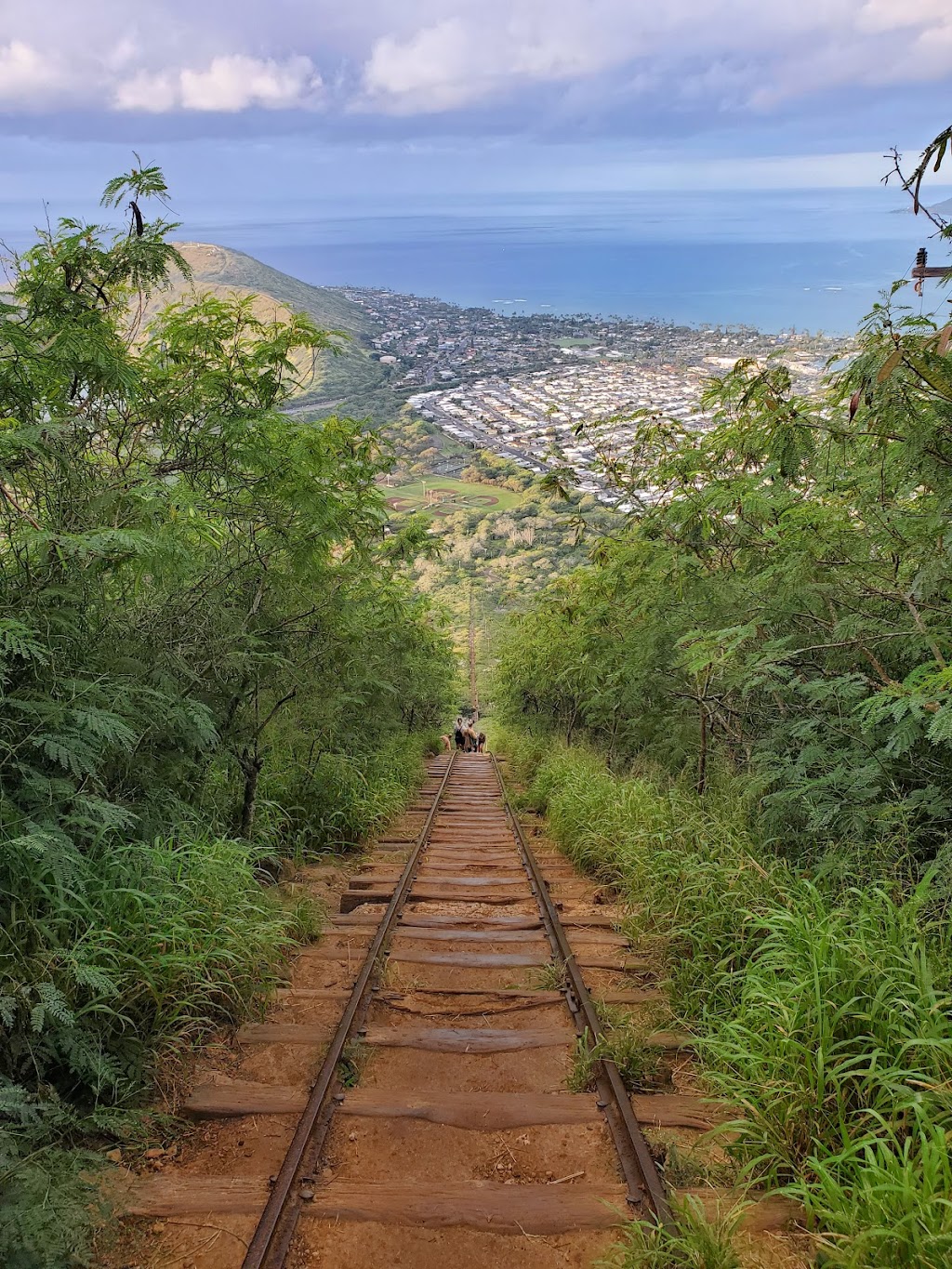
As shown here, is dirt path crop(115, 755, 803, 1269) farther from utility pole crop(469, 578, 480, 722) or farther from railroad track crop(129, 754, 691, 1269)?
utility pole crop(469, 578, 480, 722)

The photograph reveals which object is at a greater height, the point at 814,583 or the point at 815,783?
the point at 814,583

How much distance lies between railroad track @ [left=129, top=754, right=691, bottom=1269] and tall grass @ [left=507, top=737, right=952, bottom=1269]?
483mm

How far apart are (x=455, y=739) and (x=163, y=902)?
Result: 30171 mm

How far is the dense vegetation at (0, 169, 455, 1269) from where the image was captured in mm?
3299

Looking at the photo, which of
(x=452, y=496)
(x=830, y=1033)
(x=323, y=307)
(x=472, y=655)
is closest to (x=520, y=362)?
(x=323, y=307)

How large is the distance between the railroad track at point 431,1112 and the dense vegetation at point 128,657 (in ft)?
1.58

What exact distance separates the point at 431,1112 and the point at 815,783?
310cm

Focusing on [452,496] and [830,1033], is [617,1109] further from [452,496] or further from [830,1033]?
[452,496]

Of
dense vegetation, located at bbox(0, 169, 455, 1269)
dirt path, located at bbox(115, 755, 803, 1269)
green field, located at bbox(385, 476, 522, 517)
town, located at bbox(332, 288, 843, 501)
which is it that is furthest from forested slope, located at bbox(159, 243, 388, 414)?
dirt path, located at bbox(115, 755, 803, 1269)

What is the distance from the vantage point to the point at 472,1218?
280cm

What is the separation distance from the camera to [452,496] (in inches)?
2931

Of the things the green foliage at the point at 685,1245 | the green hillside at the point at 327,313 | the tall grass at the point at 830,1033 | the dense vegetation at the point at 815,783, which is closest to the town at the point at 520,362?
the green hillside at the point at 327,313

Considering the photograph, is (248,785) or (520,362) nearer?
(248,785)

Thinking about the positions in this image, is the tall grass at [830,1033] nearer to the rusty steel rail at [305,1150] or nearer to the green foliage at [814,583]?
the green foliage at [814,583]
